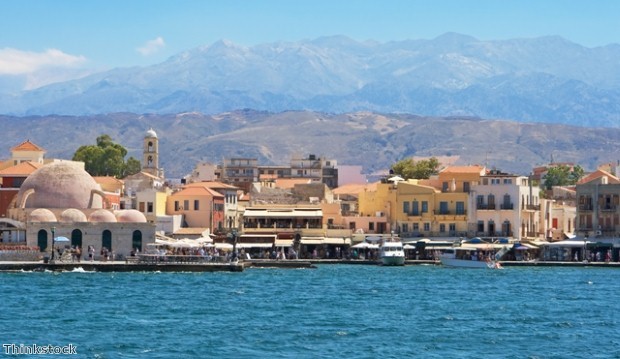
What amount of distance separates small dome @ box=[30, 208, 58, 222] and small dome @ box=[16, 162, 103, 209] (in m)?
3.02

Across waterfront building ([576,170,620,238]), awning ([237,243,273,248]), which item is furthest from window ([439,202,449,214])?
awning ([237,243,273,248])

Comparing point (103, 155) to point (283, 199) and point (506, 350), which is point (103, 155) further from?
point (506, 350)

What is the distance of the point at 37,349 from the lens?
149 ft

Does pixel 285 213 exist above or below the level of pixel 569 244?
above

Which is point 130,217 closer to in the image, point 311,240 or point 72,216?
point 72,216

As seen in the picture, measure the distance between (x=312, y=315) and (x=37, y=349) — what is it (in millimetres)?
15321

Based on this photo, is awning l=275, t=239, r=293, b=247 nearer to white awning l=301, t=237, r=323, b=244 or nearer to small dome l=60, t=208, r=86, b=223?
white awning l=301, t=237, r=323, b=244

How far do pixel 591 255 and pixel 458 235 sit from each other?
31.8 ft

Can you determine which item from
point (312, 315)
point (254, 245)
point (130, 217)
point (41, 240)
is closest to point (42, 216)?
point (41, 240)

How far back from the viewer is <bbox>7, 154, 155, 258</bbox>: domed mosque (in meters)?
94.6

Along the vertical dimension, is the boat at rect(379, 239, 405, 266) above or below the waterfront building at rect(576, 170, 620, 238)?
below

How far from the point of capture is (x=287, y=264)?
313ft

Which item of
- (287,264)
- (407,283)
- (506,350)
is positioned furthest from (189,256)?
(506,350)

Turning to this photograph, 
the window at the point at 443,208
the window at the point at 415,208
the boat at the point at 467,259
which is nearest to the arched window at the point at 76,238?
the boat at the point at 467,259
